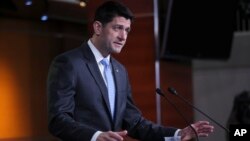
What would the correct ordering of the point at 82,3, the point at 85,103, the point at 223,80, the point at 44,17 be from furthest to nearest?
the point at 223,80 < the point at 44,17 < the point at 82,3 < the point at 85,103

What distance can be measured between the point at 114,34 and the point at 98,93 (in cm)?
33

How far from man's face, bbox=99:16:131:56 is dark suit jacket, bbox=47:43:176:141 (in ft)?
0.33

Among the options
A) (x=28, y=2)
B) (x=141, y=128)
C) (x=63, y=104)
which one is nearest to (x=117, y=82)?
(x=141, y=128)

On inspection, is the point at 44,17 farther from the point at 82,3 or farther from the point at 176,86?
the point at 176,86

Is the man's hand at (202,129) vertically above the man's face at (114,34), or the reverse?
the man's face at (114,34)

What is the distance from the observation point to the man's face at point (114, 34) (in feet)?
9.68

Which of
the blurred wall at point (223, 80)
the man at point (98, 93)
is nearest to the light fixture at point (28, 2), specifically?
the blurred wall at point (223, 80)

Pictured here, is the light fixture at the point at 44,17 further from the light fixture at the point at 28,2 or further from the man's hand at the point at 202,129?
the man's hand at the point at 202,129

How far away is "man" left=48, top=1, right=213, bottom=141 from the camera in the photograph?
2691 millimetres

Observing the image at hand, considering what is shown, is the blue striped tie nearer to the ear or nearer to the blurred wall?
the ear

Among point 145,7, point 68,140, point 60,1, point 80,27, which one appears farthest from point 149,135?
point 80,27

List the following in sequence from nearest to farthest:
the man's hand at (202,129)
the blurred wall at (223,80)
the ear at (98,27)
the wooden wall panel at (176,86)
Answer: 1. the man's hand at (202,129)
2. the ear at (98,27)
3. the wooden wall panel at (176,86)
4. the blurred wall at (223,80)

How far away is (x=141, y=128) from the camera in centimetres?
311

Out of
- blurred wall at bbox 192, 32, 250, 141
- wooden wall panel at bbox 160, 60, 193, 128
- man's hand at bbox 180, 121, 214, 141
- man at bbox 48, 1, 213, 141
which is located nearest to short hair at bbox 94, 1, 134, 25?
man at bbox 48, 1, 213, 141
